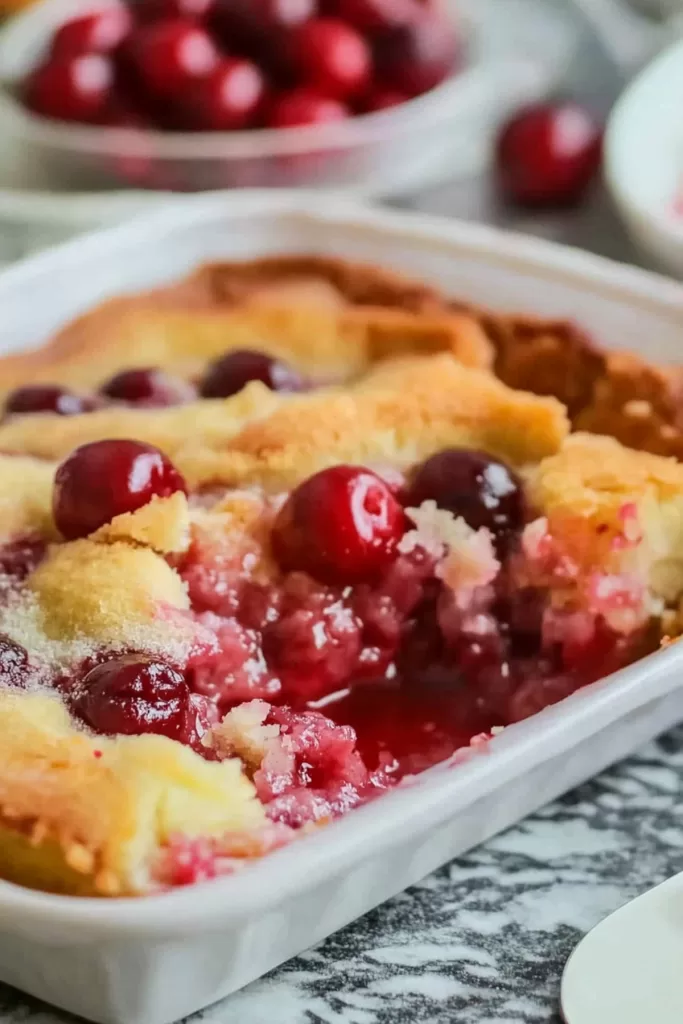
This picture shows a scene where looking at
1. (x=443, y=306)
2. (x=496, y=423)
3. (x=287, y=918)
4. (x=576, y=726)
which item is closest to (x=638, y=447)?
(x=496, y=423)

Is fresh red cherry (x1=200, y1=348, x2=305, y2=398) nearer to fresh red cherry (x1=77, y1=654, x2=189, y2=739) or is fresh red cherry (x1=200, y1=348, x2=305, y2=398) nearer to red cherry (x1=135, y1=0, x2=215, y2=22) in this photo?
fresh red cherry (x1=77, y1=654, x2=189, y2=739)

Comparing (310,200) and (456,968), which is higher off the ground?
(310,200)

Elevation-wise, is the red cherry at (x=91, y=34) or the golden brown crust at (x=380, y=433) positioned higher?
the golden brown crust at (x=380, y=433)

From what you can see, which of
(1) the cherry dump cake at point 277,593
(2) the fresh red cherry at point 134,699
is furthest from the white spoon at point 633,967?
(2) the fresh red cherry at point 134,699

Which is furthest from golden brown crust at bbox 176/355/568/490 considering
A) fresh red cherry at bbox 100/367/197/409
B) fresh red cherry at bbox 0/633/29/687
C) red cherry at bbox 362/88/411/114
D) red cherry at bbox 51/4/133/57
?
red cherry at bbox 51/4/133/57

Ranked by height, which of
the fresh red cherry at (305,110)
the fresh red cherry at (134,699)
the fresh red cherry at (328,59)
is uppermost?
the fresh red cherry at (328,59)

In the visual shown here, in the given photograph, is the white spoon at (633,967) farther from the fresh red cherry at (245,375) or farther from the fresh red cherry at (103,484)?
the fresh red cherry at (245,375)

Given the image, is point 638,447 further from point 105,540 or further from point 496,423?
point 105,540
